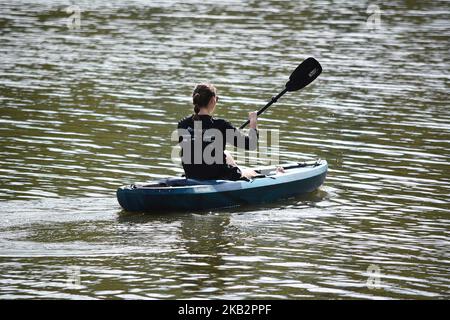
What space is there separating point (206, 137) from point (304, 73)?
2571 millimetres

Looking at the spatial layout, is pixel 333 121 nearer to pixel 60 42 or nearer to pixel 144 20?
pixel 60 42

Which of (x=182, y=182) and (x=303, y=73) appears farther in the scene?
(x=303, y=73)

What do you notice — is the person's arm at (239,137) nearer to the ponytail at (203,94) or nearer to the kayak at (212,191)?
the ponytail at (203,94)

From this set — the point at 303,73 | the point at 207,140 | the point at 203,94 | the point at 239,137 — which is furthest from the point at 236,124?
the point at 203,94

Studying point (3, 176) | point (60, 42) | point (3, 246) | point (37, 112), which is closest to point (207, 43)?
point (60, 42)

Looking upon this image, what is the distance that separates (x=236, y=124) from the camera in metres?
17.2

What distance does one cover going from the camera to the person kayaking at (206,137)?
11.7m

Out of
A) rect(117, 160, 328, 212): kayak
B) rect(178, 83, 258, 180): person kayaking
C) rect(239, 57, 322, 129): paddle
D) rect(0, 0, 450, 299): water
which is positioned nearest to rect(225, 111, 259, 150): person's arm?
rect(178, 83, 258, 180): person kayaking

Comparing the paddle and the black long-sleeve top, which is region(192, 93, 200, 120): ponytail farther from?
the paddle

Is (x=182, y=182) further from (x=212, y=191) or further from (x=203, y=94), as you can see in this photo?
(x=203, y=94)

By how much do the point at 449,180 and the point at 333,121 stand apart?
421 cm

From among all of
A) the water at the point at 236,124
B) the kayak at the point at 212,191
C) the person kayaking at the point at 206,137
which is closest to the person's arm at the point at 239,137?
the person kayaking at the point at 206,137

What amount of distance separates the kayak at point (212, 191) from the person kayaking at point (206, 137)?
0.55ft

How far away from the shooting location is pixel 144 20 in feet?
102
